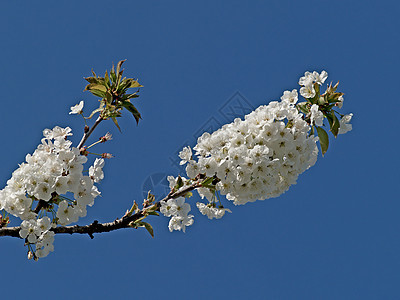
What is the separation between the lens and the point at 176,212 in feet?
14.6

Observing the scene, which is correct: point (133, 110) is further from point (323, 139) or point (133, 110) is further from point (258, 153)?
point (323, 139)

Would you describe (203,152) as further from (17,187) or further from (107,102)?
(17,187)

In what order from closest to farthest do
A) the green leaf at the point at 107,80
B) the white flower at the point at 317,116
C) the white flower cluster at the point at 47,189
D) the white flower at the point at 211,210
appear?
the white flower cluster at the point at 47,189
the white flower at the point at 317,116
the white flower at the point at 211,210
the green leaf at the point at 107,80

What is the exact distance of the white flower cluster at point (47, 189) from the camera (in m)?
4.05

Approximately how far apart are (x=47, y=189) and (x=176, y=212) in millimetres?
1138

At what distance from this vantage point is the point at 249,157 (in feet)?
13.8

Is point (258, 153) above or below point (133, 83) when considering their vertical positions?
below

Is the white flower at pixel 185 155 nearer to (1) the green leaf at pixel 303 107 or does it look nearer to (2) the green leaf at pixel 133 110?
(2) the green leaf at pixel 133 110

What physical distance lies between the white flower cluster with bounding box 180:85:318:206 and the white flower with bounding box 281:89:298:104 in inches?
6.5

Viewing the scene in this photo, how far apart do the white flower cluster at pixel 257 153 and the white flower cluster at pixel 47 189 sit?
3.09ft

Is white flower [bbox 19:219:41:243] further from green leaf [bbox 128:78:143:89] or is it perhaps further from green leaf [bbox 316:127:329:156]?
green leaf [bbox 316:127:329:156]

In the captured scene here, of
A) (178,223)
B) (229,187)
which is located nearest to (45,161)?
(178,223)

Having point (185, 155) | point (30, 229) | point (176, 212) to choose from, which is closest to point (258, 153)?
point (185, 155)

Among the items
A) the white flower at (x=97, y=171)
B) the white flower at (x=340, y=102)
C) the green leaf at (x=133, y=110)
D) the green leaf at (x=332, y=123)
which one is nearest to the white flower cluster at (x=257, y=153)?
the green leaf at (x=332, y=123)
